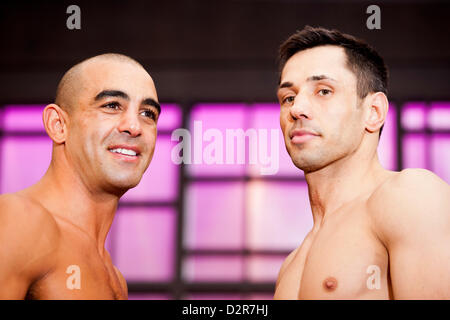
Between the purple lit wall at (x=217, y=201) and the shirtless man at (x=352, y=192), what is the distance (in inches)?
83.7

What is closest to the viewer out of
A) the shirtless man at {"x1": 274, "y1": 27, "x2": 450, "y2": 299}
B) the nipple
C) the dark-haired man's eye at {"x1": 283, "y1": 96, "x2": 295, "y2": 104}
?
the shirtless man at {"x1": 274, "y1": 27, "x2": 450, "y2": 299}

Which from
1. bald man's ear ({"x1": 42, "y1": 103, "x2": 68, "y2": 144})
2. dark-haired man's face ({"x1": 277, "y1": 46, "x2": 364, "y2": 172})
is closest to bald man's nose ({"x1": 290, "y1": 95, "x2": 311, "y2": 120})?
dark-haired man's face ({"x1": 277, "y1": 46, "x2": 364, "y2": 172})

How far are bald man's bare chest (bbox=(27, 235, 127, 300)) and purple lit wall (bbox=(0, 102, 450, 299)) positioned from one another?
216 centimetres

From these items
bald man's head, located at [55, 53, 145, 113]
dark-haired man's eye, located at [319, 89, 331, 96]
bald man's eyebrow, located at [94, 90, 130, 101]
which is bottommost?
dark-haired man's eye, located at [319, 89, 331, 96]

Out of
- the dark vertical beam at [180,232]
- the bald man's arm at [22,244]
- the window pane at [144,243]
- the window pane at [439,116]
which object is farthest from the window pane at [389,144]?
the bald man's arm at [22,244]

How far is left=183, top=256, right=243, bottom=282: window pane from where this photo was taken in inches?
160

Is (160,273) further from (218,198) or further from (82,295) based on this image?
(82,295)

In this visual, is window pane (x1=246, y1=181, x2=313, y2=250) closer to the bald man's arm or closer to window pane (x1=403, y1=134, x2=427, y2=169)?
window pane (x1=403, y1=134, x2=427, y2=169)

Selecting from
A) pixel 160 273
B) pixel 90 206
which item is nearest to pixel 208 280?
pixel 160 273

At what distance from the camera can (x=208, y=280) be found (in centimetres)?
411

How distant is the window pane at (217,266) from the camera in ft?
13.3

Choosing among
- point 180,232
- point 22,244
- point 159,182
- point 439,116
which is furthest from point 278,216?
point 22,244

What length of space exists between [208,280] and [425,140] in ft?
5.66

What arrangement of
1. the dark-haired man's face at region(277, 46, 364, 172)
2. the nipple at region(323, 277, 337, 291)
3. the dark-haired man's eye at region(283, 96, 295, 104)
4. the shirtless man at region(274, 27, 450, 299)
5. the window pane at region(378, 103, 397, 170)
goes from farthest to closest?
the window pane at region(378, 103, 397, 170) < the dark-haired man's eye at region(283, 96, 295, 104) < the dark-haired man's face at region(277, 46, 364, 172) < the nipple at region(323, 277, 337, 291) < the shirtless man at region(274, 27, 450, 299)
